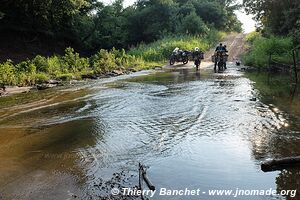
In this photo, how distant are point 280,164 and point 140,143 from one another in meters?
3.26

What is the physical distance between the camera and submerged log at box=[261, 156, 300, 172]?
23.3 feet

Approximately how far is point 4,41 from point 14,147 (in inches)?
1189

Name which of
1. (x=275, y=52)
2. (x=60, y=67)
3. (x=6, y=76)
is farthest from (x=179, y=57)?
(x=6, y=76)

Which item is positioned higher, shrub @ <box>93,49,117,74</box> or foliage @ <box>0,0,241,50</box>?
foliage @ <box>0,0,241,50</box>

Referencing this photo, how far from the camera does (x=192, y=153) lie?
324 inches

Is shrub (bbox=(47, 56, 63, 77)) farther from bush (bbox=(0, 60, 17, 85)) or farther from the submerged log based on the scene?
the submerged log

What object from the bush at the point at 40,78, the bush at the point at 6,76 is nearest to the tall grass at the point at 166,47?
the bush at the point at 40,78

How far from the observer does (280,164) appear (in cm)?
714

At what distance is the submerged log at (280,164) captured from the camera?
711cm

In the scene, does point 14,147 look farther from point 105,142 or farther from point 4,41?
point 4,41

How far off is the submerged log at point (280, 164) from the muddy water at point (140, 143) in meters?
0.23

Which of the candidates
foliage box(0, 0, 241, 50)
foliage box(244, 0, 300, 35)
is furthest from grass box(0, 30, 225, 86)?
foliage box(244, 0, 300, 35)

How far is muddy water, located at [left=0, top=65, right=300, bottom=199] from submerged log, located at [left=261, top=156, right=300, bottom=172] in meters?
0.23

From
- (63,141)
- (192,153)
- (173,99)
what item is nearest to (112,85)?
(173,99)
